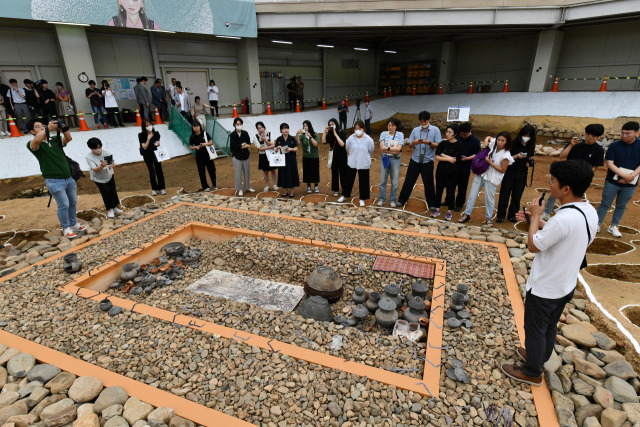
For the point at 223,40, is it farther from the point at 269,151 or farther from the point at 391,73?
the point at 391,73

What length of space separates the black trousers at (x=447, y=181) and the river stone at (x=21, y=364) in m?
6.04

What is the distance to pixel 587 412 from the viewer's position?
2451mm

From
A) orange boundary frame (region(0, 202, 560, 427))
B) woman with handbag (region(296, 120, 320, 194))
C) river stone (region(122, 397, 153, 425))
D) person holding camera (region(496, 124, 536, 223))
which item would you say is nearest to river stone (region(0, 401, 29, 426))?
river stone (region(122, 397, 153, 425))

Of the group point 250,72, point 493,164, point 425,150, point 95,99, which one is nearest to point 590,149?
point 493,164

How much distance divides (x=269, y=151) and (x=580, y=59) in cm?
1691

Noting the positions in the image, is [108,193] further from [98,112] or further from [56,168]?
[98,112]

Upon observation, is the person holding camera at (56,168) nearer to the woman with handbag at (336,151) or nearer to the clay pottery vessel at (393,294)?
the woman with handbag at (336,151)

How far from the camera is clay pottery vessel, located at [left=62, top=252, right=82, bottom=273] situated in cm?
439

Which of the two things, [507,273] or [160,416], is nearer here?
[160,416]

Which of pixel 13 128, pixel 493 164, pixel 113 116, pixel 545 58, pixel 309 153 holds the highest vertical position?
pixel 545 58

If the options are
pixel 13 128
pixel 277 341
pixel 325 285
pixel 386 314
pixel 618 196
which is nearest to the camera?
pixel 277 341

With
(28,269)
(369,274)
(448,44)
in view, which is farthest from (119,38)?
(448,44)

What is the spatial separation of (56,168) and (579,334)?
7.11 metres

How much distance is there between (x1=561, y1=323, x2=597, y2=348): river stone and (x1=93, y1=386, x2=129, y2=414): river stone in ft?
13.0
